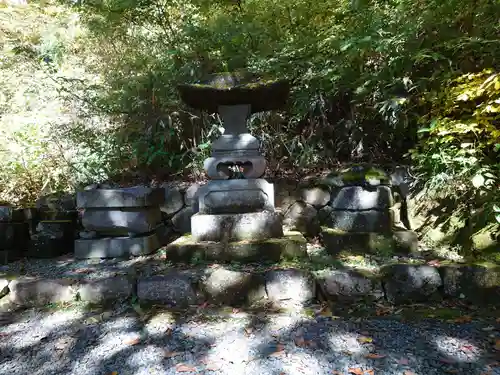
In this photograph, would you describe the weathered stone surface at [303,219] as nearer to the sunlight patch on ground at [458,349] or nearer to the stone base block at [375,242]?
the stone base block at [375,242]

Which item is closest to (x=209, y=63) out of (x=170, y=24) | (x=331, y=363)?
(x=170, y=24)

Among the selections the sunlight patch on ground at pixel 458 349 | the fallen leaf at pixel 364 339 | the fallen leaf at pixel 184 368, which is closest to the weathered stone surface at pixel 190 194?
the fallen leaf at pixel 184 368

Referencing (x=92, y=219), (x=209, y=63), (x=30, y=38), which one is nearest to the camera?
(x=92, y=219)

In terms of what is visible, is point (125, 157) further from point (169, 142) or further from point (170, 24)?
point (170, 24)

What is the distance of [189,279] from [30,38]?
7088 mm

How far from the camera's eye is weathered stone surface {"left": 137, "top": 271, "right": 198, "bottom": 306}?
2.75 meters

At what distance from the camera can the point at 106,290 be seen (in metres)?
2.86

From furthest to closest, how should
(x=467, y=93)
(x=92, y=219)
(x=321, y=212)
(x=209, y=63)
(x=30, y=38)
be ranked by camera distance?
1. (x=30, y=38)
2. (x=209, y=63)
3. (x=321, y=212)
4. (x=92, y=219)
5. (x=467, y=93)

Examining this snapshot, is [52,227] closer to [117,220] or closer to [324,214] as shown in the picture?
[117,220]

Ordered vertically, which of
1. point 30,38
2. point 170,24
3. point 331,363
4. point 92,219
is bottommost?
point 331,363

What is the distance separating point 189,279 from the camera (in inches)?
109

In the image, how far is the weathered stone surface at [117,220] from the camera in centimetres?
388

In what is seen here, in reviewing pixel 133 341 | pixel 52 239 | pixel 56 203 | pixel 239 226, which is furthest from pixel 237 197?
pixel 56 203

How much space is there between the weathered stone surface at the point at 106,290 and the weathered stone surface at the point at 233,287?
26.4 inches
